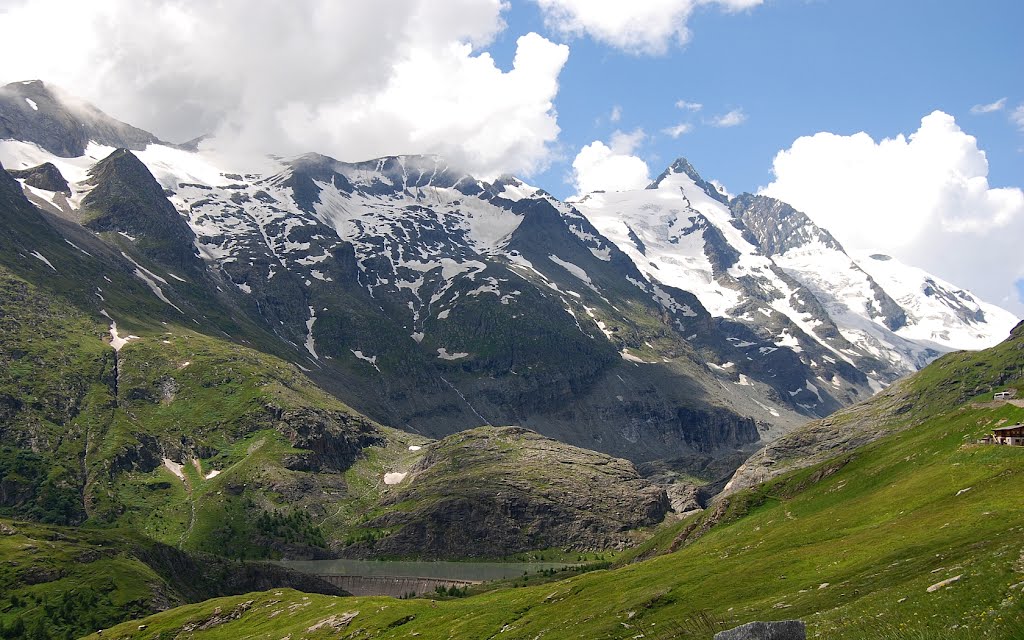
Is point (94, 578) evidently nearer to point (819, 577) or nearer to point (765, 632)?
point (819, 577)

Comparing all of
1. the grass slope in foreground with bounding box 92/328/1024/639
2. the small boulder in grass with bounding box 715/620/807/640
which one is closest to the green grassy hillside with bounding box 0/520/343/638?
the grass slope in foreground with bounding box 92/328/1024/639

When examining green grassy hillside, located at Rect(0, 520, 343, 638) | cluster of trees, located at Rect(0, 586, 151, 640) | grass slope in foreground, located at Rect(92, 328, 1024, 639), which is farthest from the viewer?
green grassy hillside, located at Rect(0, 520, 343, 638)

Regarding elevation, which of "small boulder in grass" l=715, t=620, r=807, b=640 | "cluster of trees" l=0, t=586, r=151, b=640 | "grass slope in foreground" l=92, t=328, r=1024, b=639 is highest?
"cluster of trees" l=0, t=586, r=151, b=640

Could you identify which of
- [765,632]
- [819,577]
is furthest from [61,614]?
[765,632]

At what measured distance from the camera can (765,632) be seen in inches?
822

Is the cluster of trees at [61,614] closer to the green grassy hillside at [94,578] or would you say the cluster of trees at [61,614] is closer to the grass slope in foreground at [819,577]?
the green grassy hillside at [94,578]

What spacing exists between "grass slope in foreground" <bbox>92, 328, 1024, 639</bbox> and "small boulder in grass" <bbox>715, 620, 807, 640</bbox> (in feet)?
8.10

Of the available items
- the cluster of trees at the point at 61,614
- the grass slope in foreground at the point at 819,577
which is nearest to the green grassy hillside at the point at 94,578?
the cluster of trees at the point at 61,614

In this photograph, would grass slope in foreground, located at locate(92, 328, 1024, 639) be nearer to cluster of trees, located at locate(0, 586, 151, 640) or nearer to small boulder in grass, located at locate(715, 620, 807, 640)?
small boulder in grass, located at locate(715, 620, 807, 640)

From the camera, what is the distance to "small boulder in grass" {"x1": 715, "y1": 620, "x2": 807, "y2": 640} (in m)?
20.8

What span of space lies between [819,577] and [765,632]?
34805 mm

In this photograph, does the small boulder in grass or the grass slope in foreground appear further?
the grass slope in foreground

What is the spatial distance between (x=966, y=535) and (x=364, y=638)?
220ft

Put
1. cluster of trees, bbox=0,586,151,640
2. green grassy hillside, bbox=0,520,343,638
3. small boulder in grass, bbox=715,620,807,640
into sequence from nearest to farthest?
small boulder in grass, bbox=715,620,807,640 < cluster of trees, bbox=0,586,151,640 < green grassy hillside, bbox=0,520,343,638
